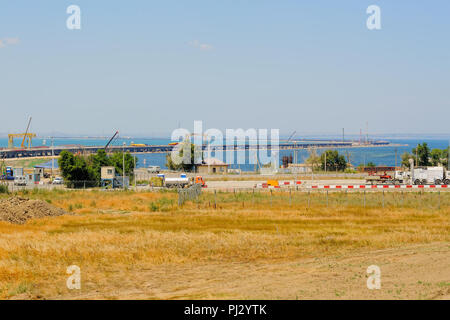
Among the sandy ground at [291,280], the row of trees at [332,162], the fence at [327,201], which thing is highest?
the row of trees at [332,162]

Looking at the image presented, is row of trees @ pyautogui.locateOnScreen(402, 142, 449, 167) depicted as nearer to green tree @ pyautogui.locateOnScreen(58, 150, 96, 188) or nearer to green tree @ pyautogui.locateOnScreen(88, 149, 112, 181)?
green tree @ pyautogui.locateOnScreen(88, 149, 112, 181)

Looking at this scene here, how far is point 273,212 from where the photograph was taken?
43062 mm

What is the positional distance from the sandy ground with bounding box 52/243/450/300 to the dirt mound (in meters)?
18.7

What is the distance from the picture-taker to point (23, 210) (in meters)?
40.4

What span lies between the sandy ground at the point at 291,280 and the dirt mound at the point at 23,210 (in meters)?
18.7

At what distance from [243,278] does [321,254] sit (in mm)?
6502

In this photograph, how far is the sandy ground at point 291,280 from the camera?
Result: 18016 mm

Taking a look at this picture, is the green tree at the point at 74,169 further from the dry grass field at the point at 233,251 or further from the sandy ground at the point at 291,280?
the sandy ground at the point at 291,280

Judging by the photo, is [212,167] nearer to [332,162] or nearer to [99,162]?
[332,162]

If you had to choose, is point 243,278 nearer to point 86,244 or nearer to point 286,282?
point 286,282

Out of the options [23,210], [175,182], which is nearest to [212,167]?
[175,182]

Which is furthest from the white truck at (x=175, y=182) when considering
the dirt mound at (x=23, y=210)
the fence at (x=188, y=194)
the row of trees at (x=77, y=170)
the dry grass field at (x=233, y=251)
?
the dirt mound at (x=23, y=210)

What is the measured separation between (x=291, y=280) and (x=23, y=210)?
26.0 meters
